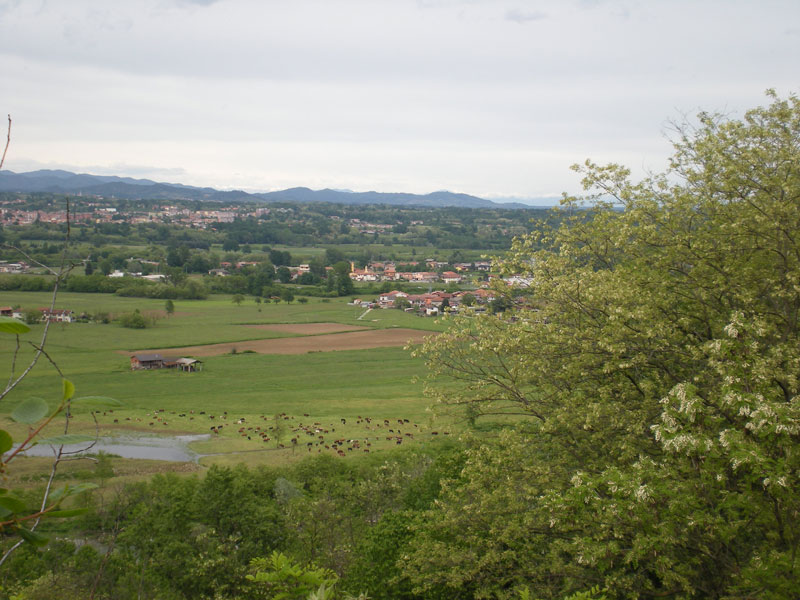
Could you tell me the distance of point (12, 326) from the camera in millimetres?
2445

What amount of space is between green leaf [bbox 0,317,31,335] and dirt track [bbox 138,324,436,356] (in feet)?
224

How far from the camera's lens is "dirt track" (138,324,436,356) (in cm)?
7194

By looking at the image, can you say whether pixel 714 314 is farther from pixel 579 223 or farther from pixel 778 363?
pixel 579 223

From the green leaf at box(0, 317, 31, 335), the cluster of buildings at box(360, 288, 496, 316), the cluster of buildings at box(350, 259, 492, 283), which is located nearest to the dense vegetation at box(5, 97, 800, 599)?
the green leaf at box(0, 317, 31, 335)

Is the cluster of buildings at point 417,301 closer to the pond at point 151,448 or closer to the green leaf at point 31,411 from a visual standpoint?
the pond at point 151,448

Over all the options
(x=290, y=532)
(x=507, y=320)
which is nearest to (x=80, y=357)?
(x=290, y=532)

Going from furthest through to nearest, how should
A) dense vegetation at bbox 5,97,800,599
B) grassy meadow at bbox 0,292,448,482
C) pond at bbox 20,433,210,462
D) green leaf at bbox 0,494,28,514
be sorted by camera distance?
grassy meadow at bbox 0,292,448,482 → pond at bbox 20,433,210,462 → dense vegetation at bbox 5,97,800,599 → green leaf at bbox 0,494,28,514

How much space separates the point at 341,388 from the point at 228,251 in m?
119

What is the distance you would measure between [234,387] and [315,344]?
18.8 meters

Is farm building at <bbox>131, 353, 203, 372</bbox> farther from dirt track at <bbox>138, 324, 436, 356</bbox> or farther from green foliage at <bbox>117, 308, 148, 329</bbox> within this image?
green foliage at <bbox>117, 308, 148, 329</bbox>

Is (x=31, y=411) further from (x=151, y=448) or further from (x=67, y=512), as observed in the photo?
(x=151, y=448)

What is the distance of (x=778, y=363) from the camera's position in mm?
9734

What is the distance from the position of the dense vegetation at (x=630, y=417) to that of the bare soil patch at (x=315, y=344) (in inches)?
2095

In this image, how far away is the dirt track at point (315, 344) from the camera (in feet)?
236
